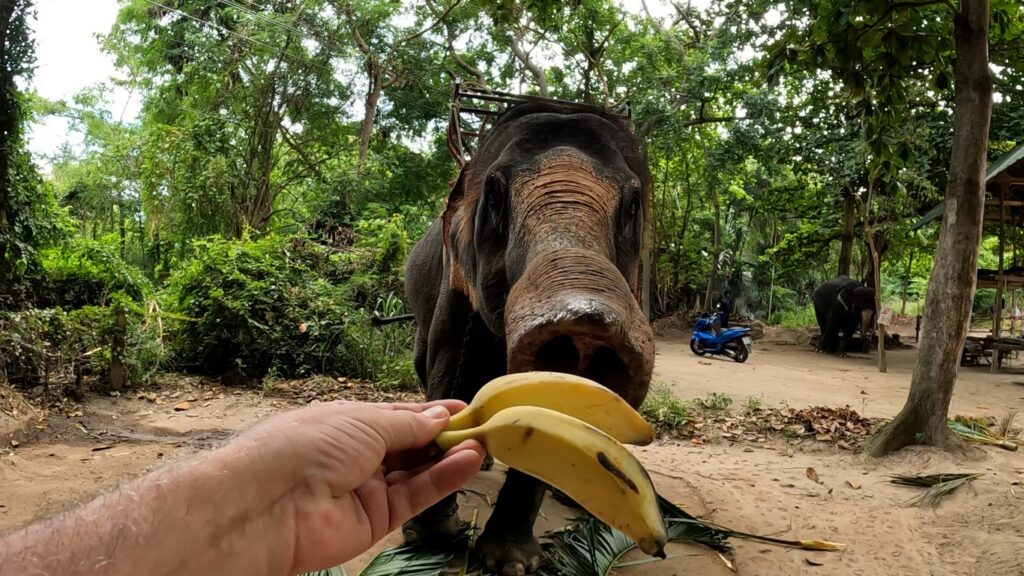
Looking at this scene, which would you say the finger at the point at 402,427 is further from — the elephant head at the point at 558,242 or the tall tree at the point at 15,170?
the tall tree at the point at 15,170

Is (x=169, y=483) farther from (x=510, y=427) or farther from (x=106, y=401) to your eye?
(x=106, y=401)

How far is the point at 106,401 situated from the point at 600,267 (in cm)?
719

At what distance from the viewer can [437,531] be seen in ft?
11.8

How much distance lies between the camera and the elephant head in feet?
7.85

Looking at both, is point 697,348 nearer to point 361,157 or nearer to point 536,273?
point 361,157

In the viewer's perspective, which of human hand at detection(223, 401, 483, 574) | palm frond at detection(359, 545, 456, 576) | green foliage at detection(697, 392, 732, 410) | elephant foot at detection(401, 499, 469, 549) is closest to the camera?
human hand at detection(223, 401, 483, 574)

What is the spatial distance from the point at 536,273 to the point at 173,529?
1.70 m

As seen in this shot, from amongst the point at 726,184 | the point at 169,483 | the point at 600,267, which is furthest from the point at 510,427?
the point at 726,184

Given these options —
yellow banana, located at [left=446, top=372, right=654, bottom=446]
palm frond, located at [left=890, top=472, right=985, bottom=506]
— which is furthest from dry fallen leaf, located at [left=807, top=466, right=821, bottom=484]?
yellow banana, located at [left=446, top=372, right=654, bottom=446]

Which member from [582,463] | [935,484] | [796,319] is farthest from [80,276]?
[796,319]

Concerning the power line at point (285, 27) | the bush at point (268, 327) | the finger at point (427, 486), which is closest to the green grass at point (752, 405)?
the bush at point (268, 327)

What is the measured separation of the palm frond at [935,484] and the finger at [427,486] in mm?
4379

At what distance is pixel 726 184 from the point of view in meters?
19.8

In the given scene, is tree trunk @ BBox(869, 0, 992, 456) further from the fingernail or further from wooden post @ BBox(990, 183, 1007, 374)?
wooden post @ BBox(990, 183, 1007, 374)
